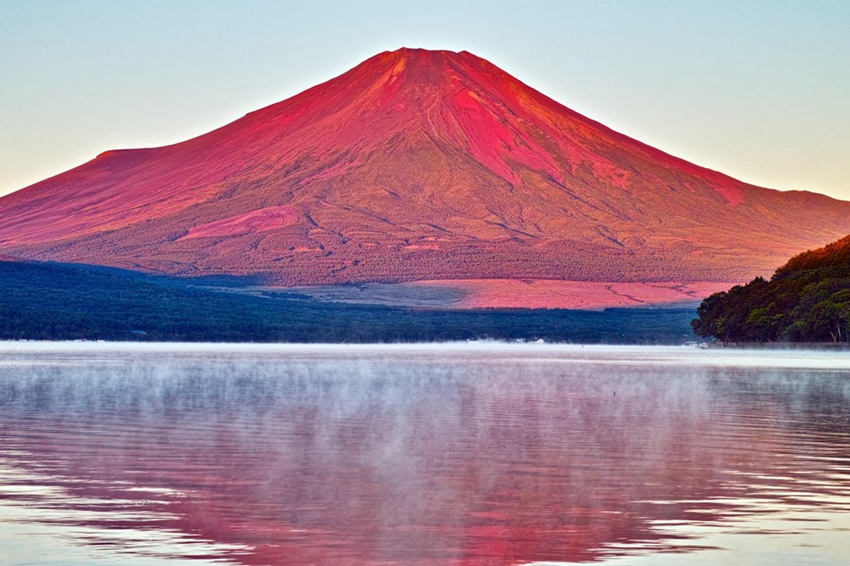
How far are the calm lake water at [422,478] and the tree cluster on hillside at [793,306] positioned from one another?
46.7 meters

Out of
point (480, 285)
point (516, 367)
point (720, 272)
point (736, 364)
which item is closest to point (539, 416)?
point (516, 367)

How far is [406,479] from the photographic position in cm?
1894

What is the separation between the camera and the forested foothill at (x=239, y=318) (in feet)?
395

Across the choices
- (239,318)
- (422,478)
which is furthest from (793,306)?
(422,478)

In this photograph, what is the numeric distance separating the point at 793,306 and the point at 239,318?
174 ft

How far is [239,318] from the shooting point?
12875 cm

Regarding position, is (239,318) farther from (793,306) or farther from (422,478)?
(422,478)

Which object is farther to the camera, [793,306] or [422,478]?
Answer: [793,306]

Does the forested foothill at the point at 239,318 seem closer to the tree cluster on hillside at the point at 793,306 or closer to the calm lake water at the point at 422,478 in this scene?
the tree cluster on hillside at the point at 793,306

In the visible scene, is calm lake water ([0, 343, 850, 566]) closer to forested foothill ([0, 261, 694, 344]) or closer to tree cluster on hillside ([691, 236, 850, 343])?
tree cluster on hillside ([691, 236, 850, 343])

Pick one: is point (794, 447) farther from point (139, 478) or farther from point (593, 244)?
point (593, 244)

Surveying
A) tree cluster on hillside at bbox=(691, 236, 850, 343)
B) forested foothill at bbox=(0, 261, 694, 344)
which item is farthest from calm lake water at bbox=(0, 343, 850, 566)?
forested foothill at bbox=(0, 261, 694, 344)

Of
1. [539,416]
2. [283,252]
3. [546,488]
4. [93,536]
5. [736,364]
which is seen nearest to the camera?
[93,536]

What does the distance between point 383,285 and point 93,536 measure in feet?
504
